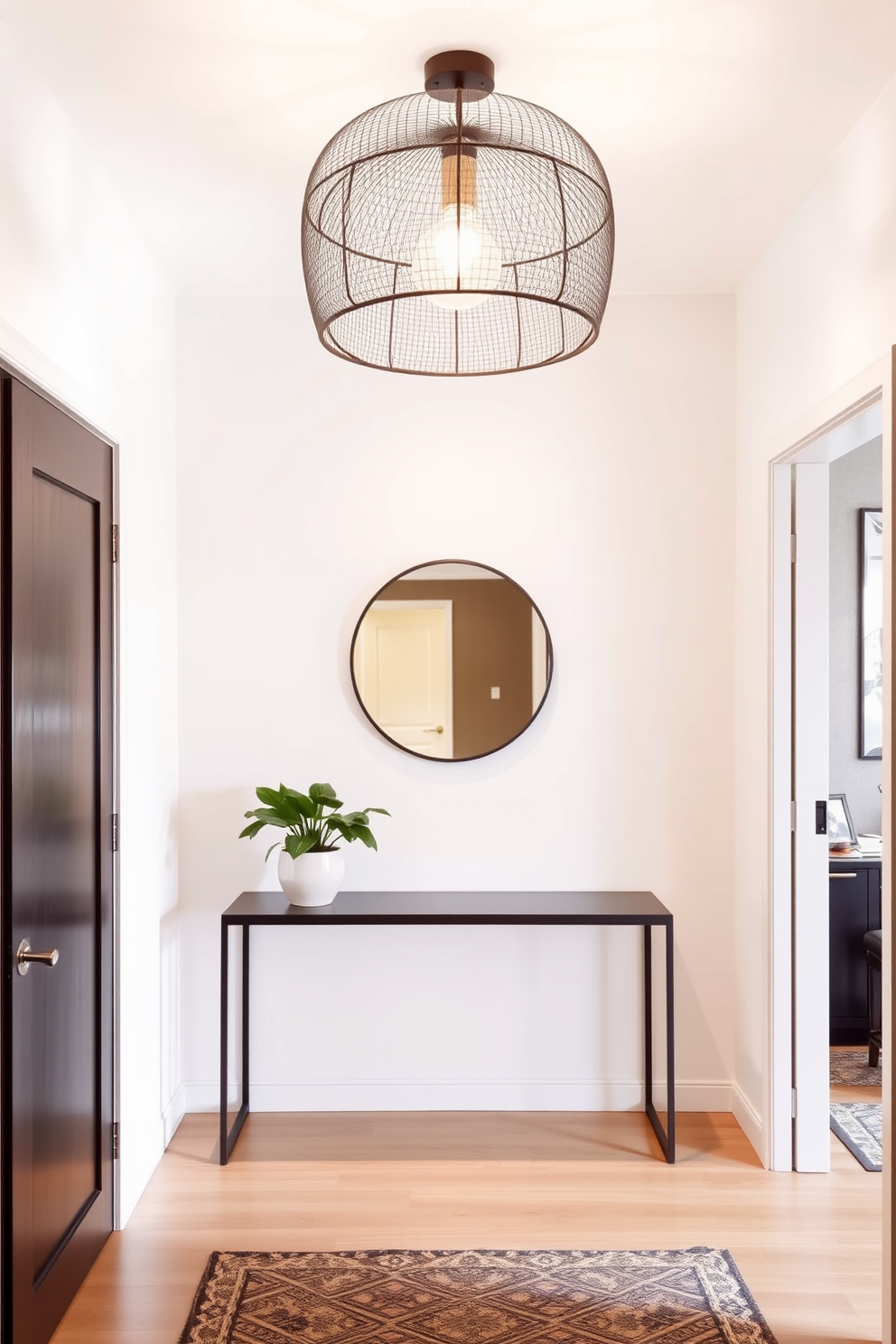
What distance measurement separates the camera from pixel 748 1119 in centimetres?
331

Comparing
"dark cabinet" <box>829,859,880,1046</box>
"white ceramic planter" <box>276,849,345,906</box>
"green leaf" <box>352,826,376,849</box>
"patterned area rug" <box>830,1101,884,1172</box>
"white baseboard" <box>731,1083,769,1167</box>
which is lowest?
"patterned area rug" <box>830,1101,884,1172</box>

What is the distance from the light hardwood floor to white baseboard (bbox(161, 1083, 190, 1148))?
0.12 ft

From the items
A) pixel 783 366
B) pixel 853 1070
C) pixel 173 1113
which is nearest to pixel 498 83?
pixel 783 366

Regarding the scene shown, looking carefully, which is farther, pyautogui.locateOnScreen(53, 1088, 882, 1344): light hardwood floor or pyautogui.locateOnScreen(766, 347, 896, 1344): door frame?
pyautogui.locateOnScreen(766, 347, 896, 1344): door frame

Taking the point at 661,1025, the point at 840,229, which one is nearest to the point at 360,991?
the point at 661,1025

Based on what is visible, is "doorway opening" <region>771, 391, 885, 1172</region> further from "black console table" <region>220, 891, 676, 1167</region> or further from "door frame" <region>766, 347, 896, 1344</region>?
"black console table" <region>220, 891, 676, 1167</region>

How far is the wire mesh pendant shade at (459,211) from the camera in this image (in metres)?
1.88

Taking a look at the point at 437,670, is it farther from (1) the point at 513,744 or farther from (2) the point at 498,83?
(2) the point at 498,83

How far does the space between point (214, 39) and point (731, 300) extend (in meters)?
2.01

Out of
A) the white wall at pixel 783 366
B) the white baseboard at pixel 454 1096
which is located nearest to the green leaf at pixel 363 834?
the white baseboard at pixel 454 1096

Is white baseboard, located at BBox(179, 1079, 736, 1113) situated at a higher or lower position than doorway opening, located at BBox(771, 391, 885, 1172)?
lower

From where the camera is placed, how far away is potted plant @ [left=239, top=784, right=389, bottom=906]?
3180mm

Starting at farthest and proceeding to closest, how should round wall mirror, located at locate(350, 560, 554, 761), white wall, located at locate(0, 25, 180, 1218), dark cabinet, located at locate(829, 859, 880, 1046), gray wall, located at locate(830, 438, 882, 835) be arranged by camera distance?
gray wall, located at locate(830, 438, 882, 835) < dark cabinet, located at locate(829, 859, 880, 1046) < round wall mirror, located at locate(350, 560, 554, 761) < white wall, located at locate(0, 25, 180, 1218)

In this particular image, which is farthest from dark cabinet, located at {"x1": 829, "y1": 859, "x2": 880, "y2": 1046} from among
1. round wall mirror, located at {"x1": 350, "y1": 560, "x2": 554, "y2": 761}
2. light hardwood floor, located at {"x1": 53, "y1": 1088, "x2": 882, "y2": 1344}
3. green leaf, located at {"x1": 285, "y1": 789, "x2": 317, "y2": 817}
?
green leaf, located at {"x1": 285, "y1": 789, "x2": 317, "y2": 817}
